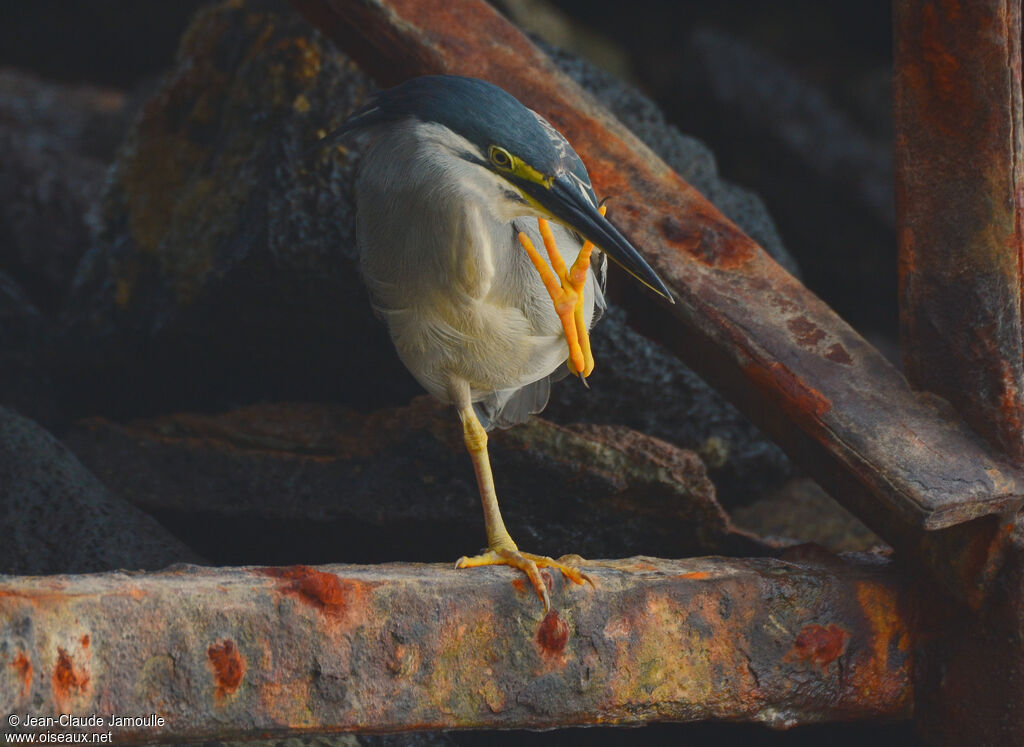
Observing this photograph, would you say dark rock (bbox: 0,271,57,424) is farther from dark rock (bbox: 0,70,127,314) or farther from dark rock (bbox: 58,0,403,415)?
dark rock (bbox: 0,70,127,314)

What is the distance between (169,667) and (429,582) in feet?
1.31

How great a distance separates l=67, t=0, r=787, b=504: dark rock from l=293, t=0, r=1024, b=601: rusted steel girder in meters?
0.66

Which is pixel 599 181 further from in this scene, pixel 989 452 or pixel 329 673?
pixel 329 673

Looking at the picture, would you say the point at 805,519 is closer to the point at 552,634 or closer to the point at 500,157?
the point at 552,634

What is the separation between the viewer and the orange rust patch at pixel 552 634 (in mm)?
1764

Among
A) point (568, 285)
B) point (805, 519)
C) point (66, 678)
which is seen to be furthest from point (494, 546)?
point (805, 519)

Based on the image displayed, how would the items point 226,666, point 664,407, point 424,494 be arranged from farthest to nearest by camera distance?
point 664,407 < point 424,494 < point 226,666

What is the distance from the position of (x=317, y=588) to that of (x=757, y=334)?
888mm

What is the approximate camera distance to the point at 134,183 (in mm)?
3422

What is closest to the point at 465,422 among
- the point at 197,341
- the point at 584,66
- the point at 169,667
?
the point at 169,667

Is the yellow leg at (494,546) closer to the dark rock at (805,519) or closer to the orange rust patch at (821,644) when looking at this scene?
the orange rust patch at (821,644)

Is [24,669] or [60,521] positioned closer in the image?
[24,669]

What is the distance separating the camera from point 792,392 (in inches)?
76.0

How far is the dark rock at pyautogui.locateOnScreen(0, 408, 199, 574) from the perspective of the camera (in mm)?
2271
